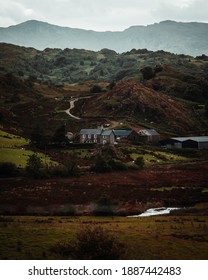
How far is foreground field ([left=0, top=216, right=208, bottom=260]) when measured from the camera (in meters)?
26.0

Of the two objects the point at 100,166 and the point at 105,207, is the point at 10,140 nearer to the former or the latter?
the point at 100,166

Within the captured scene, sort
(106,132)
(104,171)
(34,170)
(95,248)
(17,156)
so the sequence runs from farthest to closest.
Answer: (106,132)
(104,171)
(17,156)
(34,170)
(95,248)

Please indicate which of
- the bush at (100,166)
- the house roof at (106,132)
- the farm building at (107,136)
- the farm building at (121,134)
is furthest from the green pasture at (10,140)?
the farm building at (121,134)

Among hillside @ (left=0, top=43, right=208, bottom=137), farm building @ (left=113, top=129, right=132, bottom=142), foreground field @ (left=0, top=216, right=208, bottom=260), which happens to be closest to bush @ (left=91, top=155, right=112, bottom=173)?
farm building @ (left=113, top=129, right=132, bottom=142)

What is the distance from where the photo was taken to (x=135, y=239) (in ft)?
101

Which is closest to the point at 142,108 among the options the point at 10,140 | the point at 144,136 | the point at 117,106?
the point at 117,106

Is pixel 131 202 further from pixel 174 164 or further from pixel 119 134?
pixel 119 134

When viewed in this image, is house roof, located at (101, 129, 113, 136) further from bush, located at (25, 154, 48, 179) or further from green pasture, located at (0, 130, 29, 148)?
bush, located at (25, 154, 48, 179)

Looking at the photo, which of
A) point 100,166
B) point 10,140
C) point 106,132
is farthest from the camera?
point 106,132

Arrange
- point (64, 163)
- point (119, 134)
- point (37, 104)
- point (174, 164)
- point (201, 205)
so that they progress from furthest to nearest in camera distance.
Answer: point (37, 104) < point (119, 134) < point (174, 164) < point (64, 163) < point (201, 205)

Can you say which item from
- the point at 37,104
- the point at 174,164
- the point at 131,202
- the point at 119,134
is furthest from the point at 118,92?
the point at 131,202

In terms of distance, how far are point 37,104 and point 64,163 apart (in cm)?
8205

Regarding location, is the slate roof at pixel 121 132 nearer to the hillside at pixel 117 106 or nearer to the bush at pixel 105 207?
the hillside at pixel 117 106

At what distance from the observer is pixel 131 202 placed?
56.6 metres
